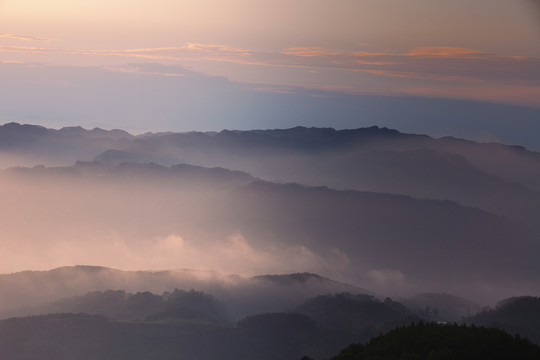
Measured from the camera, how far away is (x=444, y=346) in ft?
51.1

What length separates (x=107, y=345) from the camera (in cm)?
5262

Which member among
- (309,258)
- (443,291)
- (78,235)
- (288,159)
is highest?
(288,159)

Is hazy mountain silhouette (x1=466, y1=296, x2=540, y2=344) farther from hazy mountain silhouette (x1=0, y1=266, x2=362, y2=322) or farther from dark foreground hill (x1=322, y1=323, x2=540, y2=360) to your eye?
dark foreground hill (x1=322, y1=323, x2=540, y2=360)

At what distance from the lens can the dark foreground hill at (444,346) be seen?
47.6ft

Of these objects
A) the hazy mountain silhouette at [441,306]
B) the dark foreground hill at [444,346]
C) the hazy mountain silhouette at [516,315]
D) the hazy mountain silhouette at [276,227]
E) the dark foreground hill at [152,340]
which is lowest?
the dark foreground hill at [444,346]

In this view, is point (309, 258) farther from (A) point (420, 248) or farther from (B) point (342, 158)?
(B) point (342, 158)

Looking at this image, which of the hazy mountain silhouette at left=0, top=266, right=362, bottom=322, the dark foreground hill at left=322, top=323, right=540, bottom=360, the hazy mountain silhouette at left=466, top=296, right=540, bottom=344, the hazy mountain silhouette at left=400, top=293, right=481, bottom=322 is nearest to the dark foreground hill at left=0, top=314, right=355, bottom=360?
the hazy mountain silhouette at left=0, top=266, right=362, bottom=322

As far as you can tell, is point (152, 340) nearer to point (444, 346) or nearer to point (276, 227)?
point (444, 346)

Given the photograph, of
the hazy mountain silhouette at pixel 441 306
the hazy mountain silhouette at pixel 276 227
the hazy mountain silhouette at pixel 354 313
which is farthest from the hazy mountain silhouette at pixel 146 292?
the hazy mountain silhouette at pixel 441 306

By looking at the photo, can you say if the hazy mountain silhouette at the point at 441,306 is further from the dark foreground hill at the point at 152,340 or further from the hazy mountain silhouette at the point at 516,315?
the dark foreground hill at the point at 152,340

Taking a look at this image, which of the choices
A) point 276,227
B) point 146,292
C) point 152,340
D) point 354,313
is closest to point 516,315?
point 354,313

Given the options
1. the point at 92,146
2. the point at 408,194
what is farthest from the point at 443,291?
the point at 92,146

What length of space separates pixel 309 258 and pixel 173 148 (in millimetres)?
45010

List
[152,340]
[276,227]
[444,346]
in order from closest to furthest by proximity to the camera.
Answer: [444,346]
[152,340]
[276,227]
